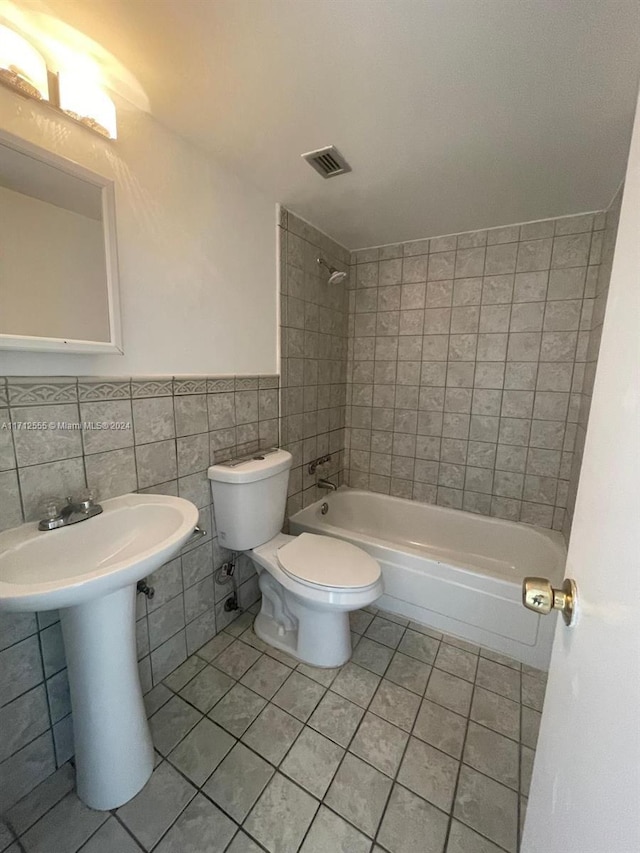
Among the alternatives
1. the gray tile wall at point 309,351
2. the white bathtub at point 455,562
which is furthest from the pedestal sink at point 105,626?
the white bathtub at point 455,562

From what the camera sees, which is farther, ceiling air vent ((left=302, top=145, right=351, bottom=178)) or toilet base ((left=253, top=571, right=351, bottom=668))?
toilet base ((left=253, top=571, right=351, bottom=668))

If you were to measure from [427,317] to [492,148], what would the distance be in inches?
40.8

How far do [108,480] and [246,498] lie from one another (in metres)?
0.55

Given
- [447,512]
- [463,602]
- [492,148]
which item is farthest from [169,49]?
[447,512]

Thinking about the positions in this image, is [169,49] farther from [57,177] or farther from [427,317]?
[427,317]

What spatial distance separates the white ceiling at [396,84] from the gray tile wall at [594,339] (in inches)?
6.9

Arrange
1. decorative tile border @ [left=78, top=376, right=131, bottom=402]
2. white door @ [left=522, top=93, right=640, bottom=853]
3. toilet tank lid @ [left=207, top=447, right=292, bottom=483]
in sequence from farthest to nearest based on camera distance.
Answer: toilet tank lid @ [left=207, top=447, right=292, bottom=483], decorative tile border @ [left=78, top=376, right=131, bottom=402], white door @ [left=522, top=93, right=640, bottom=853]

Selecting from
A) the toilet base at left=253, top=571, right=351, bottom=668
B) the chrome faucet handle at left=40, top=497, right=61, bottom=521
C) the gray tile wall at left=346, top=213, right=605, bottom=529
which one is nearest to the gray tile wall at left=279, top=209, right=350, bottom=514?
the gray tile wall at left=346, top=213, right=605, bottom=529

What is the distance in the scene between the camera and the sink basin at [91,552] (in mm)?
733

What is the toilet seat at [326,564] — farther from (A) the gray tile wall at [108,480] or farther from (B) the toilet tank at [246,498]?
(A) the gray tile wall at [108,480]

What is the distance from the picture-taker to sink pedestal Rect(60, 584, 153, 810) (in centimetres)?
96

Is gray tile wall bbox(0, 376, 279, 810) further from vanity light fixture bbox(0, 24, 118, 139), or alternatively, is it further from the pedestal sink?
vanity light fixture bbox(0, 24, 118, 139)

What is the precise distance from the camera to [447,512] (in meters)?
2.36

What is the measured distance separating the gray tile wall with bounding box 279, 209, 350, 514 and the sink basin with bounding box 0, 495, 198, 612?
0.97 metres
